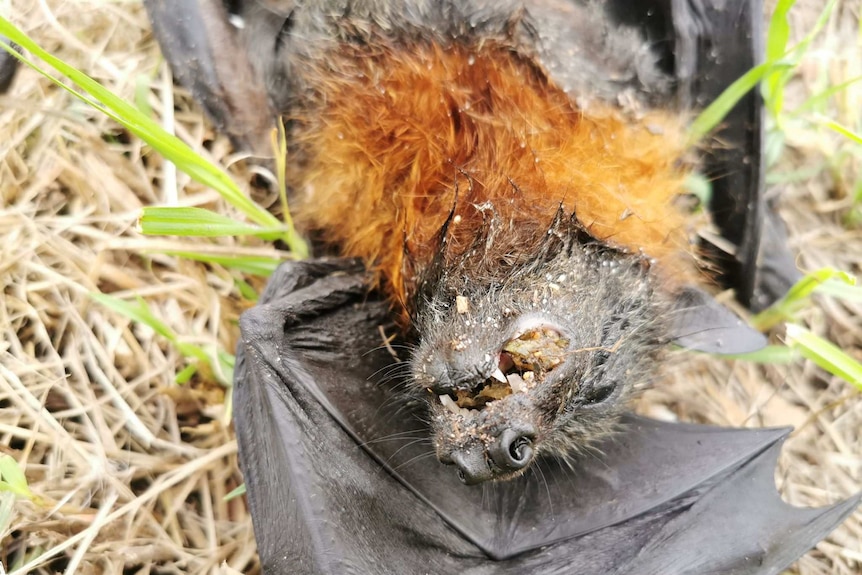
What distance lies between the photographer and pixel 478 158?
2.52 meters

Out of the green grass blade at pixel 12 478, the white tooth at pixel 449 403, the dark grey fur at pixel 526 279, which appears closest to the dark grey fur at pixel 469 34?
the dark grey fur at pixel 526 279

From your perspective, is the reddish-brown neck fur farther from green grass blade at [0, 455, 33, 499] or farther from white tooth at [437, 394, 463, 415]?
green grass blade at [0, 455, 33, 499]

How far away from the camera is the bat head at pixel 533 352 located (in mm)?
2045

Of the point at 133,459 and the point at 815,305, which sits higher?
the point at 815,305

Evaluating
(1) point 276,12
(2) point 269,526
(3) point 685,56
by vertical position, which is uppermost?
(3) point 685,56

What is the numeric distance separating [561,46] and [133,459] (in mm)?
2169

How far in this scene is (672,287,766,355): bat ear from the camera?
2594 millimetres

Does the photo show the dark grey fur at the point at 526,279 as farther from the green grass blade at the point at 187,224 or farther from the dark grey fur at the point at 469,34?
the green grass blade at the point at 187,224

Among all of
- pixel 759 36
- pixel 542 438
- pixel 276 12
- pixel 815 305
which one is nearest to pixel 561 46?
pixel 759 36

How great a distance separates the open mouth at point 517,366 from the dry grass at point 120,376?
1034 millimetres

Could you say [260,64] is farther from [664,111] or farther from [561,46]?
[664,111]

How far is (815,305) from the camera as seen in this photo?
344 centimetres

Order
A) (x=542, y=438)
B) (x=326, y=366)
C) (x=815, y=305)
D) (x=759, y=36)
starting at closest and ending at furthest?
(x=542, y=438), (x=326, y=366), (x=759, y=36), (x=815, y=305)

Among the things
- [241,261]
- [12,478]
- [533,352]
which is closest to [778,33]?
[533,352]
